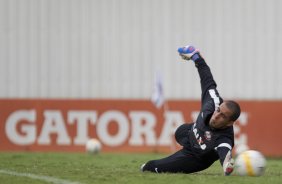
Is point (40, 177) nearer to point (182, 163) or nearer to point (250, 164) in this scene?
point (182, 163)

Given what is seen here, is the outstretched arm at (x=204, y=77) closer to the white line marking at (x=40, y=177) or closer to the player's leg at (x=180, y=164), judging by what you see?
the player's leg at (x=180, y=164)

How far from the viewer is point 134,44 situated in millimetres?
32406

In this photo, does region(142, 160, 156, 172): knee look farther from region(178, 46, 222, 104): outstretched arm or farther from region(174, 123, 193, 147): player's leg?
region(178, 46, 222, 104): outstretched arm

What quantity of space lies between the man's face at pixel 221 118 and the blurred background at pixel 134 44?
1839 centimetres

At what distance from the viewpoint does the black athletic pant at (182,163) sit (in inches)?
565

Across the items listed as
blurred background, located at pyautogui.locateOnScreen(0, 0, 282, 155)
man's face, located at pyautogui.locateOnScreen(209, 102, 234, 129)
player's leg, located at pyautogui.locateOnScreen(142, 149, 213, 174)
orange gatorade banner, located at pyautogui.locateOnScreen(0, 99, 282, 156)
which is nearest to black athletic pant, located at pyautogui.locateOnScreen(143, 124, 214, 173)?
player's leg, located at pyautogui.locateOnScreen(142, 149, 213, 174)

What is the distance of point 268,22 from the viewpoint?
106 feet

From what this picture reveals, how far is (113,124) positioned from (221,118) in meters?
16.2

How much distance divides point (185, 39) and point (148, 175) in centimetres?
1879

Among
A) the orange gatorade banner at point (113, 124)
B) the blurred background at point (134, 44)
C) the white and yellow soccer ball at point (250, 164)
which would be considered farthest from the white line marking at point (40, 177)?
the blurred background at point (134, 44)

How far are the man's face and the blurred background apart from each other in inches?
724

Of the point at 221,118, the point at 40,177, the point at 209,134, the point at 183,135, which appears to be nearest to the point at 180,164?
the point at 183,135

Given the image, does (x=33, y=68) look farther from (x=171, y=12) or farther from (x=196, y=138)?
(x=196, y=138)

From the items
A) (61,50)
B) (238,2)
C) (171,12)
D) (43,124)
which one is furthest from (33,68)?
(238,2)
